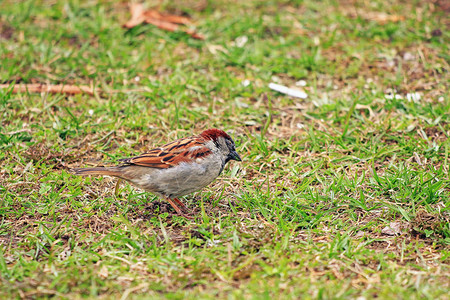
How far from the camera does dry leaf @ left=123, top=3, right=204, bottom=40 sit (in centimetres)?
766

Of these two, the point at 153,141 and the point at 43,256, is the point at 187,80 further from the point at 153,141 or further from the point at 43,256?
the point at 43,256

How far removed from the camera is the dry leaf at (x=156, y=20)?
7.66m

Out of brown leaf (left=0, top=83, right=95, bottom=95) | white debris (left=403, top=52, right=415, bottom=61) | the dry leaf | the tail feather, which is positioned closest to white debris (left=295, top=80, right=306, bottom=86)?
white debris (left=403, top=52, right=415, bottom=61)

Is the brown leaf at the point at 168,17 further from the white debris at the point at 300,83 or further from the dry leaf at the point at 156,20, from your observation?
the white debris at the point at 300,83

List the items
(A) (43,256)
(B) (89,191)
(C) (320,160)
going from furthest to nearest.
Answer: (C) (320,160) < (B) (89,191) < (A) (43,256)

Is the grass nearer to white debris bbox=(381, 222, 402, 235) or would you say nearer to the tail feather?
white debris bbox=(381, 222, 402, 235)

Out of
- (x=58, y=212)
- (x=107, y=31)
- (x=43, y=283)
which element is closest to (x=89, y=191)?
(x=58, y=212)

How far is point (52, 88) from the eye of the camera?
6395 millimetres

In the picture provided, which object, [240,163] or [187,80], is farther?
[187,80]

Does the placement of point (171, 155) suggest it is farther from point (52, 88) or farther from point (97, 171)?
point (52, 88)

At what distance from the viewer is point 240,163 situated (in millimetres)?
5410

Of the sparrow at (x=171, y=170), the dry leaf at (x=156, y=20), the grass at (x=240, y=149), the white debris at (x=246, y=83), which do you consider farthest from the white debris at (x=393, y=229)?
the dry leaf at (x=156, y=20)

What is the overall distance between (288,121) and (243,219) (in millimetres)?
1888

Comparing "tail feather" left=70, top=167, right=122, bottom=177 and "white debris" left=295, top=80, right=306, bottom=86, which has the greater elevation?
"tail feather" left=70, top=167, right=122, bottom=177
